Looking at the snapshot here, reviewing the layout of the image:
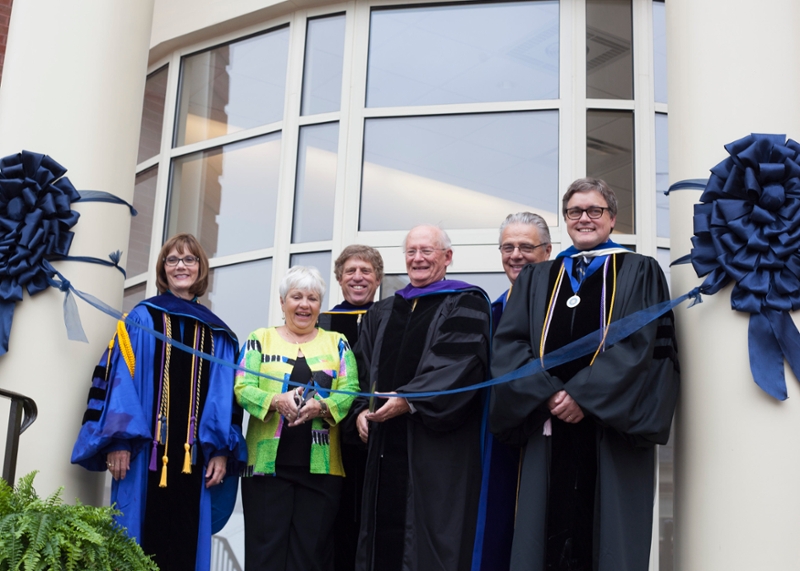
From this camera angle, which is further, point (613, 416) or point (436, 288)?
point (436, 288)

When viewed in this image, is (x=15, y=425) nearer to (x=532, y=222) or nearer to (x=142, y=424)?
(x=142, y=424)

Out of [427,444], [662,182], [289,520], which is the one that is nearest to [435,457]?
[427,444]

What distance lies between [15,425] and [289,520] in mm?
1275

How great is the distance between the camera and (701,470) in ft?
11.5

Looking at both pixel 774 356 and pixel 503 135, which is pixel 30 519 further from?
pixel 503 135

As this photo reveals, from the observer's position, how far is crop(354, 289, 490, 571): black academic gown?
4000 millimetres

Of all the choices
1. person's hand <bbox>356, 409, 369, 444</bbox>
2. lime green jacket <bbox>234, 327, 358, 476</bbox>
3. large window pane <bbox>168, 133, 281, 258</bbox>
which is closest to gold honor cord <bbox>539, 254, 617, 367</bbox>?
person's hand <bbox>356, 409, 369, 444</bbox>

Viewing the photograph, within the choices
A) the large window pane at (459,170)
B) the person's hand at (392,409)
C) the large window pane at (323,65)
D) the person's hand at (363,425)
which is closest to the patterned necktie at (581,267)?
the person's hand at (392,409)

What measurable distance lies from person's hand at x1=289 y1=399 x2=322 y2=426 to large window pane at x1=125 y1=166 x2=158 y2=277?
3.76 m

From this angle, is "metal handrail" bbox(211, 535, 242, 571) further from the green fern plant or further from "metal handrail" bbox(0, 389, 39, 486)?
the green fern plant

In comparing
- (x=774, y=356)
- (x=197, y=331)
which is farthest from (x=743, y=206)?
(x=197, y=331)

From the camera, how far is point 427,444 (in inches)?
162

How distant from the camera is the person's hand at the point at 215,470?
424 centimetres

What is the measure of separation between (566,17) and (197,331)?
12.2 feet
